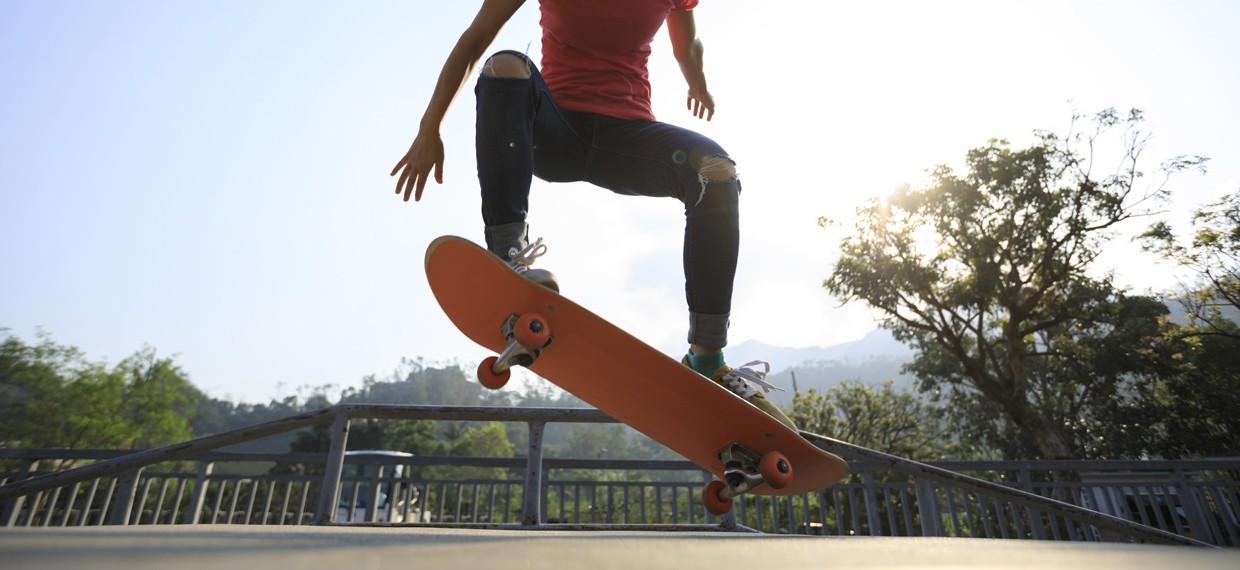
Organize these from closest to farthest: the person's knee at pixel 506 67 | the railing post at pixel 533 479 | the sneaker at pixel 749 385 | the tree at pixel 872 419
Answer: the person's knee at pixel 506 67
the sneaker at pixel 749 385
the railing post at pixel 533 479
the tree at pixel 872 419

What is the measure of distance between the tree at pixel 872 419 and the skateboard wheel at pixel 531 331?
75.7 ft

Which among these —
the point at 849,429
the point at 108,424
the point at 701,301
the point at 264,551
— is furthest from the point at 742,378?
the point at 108,424

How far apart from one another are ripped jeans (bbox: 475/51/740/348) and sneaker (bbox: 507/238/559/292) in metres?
0.05

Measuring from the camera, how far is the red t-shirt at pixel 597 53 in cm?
203

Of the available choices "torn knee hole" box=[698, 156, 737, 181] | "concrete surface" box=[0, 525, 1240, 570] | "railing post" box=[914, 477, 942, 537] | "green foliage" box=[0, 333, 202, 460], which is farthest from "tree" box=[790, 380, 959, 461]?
"green foliage" box=[0, 333, 202, 460]

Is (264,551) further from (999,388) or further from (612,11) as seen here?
(999,388)

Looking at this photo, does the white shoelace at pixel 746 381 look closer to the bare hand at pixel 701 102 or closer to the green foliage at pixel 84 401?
the bare hand at pixel 701 102

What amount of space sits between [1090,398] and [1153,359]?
199 centimetres

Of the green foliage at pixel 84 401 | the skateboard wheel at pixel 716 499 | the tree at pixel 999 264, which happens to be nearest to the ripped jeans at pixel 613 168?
the skateboard wheel at pixel 716 499

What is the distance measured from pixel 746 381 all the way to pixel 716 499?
1.43 ft

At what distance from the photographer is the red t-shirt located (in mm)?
2029

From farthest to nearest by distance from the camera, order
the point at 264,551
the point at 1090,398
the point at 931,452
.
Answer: the point at 931,452 → the point at 1090,398 → the point at 264,551

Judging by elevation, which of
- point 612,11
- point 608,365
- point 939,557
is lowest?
point 939,557

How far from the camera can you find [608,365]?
1734 millimetres
